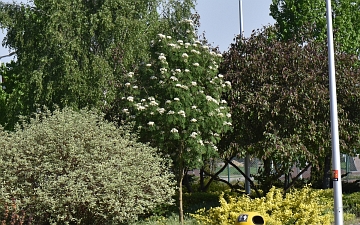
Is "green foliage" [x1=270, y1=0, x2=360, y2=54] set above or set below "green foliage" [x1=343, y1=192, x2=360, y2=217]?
above

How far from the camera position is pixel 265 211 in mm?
13547

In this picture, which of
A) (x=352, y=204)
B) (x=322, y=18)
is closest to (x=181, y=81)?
(x=352, y=204)

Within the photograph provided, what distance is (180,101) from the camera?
50.6 ft

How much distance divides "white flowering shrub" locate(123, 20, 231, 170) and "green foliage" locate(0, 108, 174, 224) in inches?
30.5

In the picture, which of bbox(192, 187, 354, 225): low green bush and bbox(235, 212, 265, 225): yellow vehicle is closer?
bbox(235, 212, 265, 225): yellow vehicle

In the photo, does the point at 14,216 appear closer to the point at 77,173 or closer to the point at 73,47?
the point at 77,173

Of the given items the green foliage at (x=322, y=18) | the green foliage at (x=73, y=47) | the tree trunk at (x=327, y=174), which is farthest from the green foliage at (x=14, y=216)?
the green foliage at (x=322, y=18)

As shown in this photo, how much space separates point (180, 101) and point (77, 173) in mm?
2998

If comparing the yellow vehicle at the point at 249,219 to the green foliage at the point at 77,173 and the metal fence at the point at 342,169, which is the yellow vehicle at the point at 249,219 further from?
the metal fence at the point at 342,169

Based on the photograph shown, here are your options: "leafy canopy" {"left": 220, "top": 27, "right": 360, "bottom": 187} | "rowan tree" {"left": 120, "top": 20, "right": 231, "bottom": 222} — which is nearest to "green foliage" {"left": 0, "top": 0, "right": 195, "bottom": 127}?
"rowan tree" {"left": 120, "top": 20, "right": 231, "bottom": 222}

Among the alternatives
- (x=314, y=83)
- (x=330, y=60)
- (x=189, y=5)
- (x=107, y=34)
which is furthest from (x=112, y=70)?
(x=330, y=60)

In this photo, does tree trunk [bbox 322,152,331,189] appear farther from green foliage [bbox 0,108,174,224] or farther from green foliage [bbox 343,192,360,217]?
green foliage [bbox 0,108,174,224]

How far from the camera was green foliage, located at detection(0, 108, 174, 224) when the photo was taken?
1413 cm

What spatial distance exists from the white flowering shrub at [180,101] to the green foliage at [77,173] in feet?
2.54
